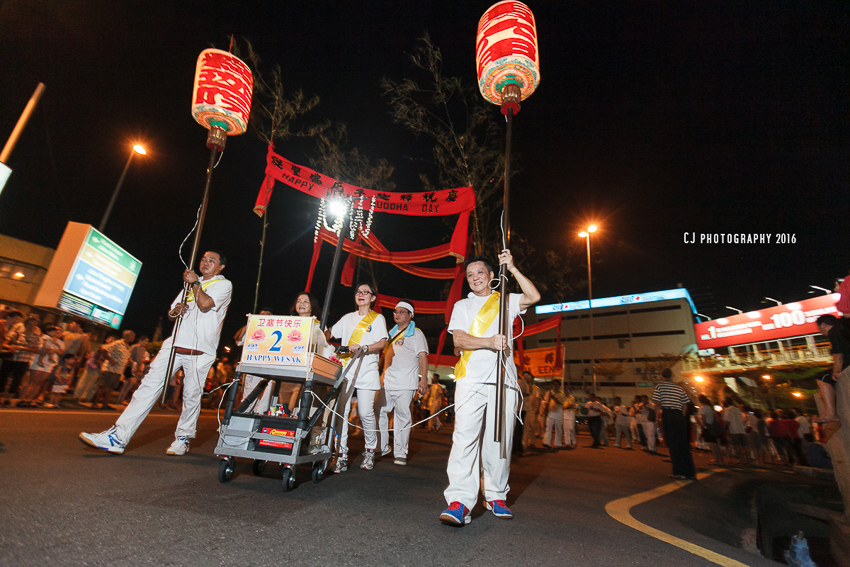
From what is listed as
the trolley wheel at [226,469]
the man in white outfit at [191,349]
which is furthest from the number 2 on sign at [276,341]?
the man in white outfit at [191,349]

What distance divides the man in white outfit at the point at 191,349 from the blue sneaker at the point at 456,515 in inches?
120

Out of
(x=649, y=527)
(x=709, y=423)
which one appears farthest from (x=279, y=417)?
(x=709, y=423)

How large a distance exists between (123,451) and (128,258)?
58.6 feet

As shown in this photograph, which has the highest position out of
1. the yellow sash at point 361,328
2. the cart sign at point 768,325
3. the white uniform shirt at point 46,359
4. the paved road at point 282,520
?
the cart sign at point 768,325

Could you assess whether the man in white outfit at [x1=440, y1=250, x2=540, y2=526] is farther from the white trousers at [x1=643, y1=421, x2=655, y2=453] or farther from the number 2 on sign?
the white trousers at [x1=643, y1=421, x2=655, y2=453]

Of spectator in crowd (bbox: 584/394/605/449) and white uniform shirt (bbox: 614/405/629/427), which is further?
white uniform shirt (bbox: 614/405/629/427)

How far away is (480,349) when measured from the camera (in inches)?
129

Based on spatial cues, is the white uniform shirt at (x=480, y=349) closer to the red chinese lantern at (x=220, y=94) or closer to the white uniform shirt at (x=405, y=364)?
the white uniform shirt at (x=405, y=364)

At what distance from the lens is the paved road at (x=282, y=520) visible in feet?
6.38

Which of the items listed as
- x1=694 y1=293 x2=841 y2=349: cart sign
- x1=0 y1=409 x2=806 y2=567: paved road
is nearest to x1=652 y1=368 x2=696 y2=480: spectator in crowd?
x1=0 y1=409 x2=806 y2=567: paved road

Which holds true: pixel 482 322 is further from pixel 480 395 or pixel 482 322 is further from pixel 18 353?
pixel 18 353

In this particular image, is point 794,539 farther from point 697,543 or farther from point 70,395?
point 70,395

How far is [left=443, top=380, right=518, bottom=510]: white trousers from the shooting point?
2.85 m

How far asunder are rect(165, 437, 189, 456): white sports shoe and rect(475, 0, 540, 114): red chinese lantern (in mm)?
4694
